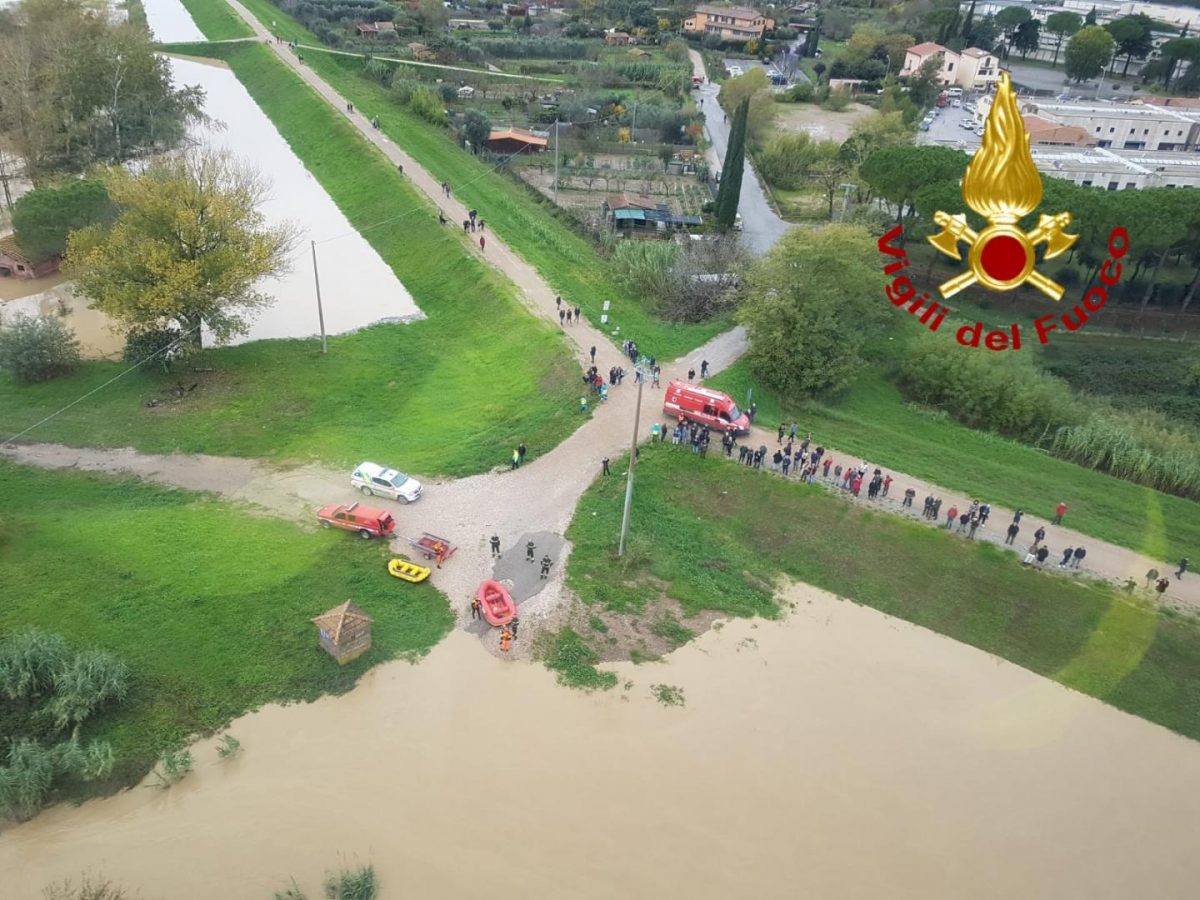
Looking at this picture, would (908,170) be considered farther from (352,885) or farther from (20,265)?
(20,265)

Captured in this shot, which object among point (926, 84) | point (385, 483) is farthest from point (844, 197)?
point (385, 483)

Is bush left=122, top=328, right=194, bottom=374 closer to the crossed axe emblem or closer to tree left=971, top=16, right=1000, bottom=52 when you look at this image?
the crossed axe emblem

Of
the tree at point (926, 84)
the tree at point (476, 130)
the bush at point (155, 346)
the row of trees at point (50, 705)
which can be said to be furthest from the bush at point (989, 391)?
the tree at point (926, 84)

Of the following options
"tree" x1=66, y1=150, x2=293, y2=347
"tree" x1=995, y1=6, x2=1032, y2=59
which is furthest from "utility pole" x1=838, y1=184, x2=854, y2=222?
"tree" x1=995, y1=6, x2=1032, y2=59

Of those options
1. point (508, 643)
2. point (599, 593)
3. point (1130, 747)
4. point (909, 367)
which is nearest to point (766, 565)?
point (599, 593)

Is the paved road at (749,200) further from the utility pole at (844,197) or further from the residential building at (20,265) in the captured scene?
the residential building at (20,265)
